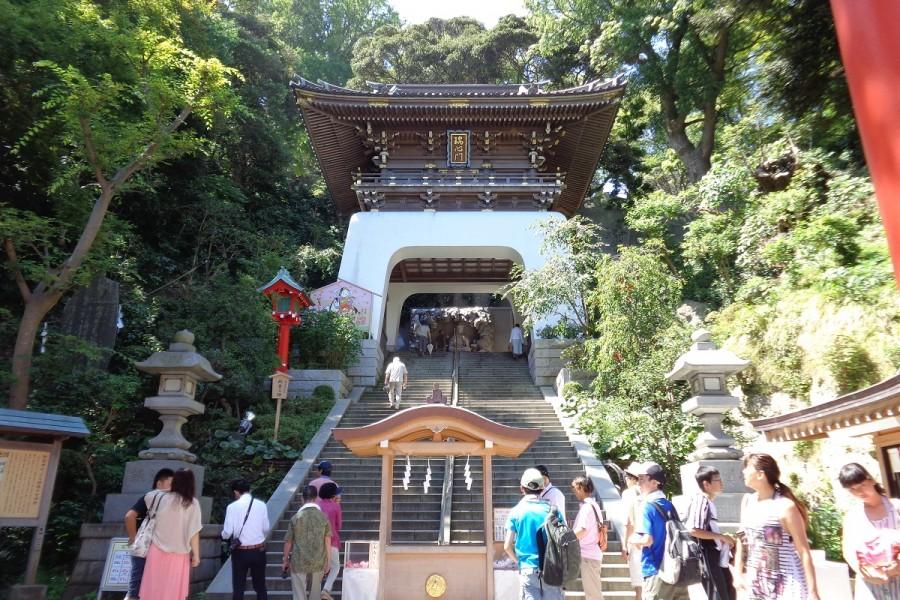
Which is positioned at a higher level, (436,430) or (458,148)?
(458,148)

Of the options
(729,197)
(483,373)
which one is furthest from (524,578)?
(729,197)

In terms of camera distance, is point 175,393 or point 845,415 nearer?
point 845,415

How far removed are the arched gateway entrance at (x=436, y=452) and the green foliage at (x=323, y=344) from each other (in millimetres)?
8703

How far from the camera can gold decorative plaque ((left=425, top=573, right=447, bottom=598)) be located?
18.2 feet

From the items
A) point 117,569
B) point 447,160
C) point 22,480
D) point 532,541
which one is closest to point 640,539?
point 532,541

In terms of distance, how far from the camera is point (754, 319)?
10.7m

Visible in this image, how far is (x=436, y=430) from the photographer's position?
5758 millimetres

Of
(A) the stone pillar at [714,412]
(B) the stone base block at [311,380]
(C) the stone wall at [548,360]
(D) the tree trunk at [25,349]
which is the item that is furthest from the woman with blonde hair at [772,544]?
(C) the stone wall at [548,360]

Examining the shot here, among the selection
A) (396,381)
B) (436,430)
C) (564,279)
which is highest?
(564,279)

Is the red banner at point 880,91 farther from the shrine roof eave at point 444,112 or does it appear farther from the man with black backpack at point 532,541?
the shrine roof eave at point 444,112

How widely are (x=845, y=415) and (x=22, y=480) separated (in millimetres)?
7533

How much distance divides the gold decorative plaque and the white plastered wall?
12.2 m

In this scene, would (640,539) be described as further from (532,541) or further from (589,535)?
(589,535)

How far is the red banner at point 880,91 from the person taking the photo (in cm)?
371
